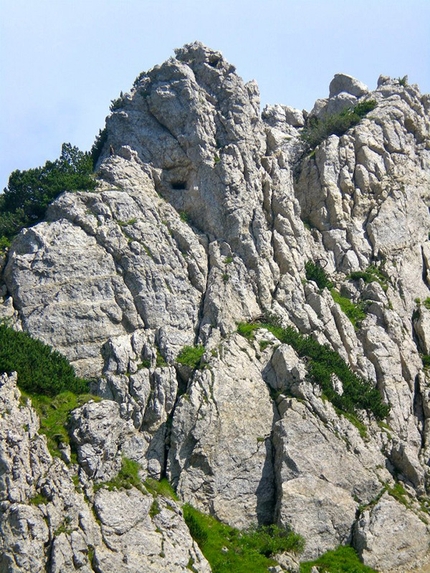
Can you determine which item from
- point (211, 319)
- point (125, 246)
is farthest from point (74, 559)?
point (125, 246)

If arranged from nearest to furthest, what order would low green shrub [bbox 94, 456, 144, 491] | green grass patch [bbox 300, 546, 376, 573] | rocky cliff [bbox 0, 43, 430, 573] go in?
rocky cliff [bbox 0, 43, 430, 573]
low green shrub [bbox 94, 456, 144, 491]
green grass patch [bbox 300, 546, 376, 573]

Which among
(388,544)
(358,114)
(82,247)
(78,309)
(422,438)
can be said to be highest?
(358,114)

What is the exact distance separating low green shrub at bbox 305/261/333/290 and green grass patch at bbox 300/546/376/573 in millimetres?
19218

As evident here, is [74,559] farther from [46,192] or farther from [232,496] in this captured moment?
[46,192]

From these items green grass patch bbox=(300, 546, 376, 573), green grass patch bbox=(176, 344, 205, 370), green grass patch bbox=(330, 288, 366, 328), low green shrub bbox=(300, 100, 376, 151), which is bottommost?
green grass patch bbox=(300, 546, 376, 573)

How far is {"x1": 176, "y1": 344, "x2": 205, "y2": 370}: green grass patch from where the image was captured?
134 feet

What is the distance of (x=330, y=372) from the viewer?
42094 millimetres

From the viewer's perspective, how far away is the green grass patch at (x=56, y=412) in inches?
1313

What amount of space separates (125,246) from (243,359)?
10.5m

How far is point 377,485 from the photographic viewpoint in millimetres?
38000

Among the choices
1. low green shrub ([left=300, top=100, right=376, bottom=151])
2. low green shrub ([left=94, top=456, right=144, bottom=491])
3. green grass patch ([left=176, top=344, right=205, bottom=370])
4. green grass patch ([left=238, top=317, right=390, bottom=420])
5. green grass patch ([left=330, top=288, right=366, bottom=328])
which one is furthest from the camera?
low green shrub ([left=300, top=100, right=376, bottom=151])

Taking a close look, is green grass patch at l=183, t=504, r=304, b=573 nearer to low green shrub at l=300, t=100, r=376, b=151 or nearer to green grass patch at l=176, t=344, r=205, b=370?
green grass patch at l=176, t=344, r=205, b=370

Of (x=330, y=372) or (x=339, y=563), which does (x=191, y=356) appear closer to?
(x=330, y=372)

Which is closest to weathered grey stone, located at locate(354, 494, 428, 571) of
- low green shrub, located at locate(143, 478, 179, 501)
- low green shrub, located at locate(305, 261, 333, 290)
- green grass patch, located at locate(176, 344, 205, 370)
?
low green shrub, located at locate(143, 478, 179, 501)
